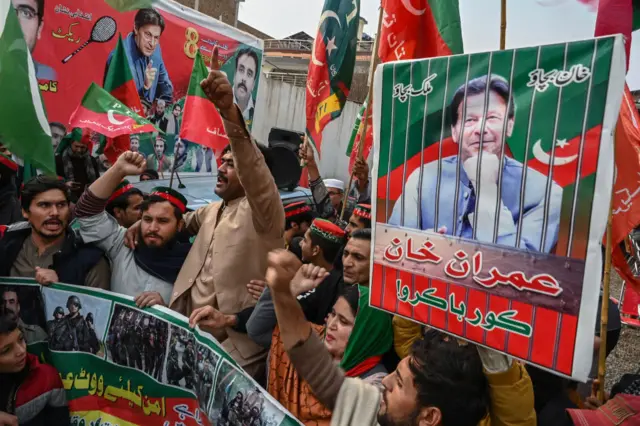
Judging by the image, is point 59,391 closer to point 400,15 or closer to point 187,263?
point 187,263

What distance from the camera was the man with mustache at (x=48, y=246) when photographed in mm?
2365

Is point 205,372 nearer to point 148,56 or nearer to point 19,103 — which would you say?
point 19,103

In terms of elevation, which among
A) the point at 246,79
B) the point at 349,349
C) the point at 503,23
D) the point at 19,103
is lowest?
the point at 349,349

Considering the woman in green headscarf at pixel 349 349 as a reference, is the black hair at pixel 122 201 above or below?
above

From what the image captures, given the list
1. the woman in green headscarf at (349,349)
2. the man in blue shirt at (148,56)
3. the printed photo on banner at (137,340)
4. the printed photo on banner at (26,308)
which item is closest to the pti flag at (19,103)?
the printed photo on banner at (26,308)

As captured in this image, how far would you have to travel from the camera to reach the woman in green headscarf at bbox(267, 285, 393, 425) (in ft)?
5.65

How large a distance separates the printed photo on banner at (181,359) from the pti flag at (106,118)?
2.18 m

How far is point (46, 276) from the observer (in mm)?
2262

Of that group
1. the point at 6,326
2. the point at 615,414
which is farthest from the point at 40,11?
the point at 615,414

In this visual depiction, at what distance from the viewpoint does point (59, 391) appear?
2.15 meters

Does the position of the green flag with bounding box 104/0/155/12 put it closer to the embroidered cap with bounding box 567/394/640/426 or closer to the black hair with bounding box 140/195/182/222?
the black hair with bounding box 140/195/182/222

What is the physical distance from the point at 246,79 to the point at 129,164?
21.9 feet

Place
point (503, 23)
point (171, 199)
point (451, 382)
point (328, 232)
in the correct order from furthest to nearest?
1. point (328, 232)
2. point (171, 199)
3. point (503, 23)
4. point (451, 382)

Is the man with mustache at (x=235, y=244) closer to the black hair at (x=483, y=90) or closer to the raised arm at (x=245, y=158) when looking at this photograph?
the raised arm at (x=245, y=158)
